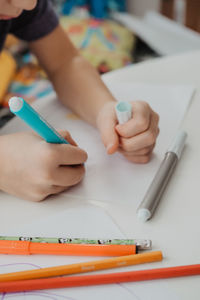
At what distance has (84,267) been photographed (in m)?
0.38

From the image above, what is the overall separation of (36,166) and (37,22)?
1.26 feet

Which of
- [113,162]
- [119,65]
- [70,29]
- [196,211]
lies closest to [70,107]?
[113,162]

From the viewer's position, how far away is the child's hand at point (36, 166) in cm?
46

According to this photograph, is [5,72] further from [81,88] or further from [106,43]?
[81,88]

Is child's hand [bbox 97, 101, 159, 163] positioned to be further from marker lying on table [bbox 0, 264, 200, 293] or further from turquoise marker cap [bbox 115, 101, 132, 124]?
marker lying on table [bbox 0, 264, 200, 293]

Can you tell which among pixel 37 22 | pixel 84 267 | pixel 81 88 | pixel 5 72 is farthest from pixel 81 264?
pixel 5 72

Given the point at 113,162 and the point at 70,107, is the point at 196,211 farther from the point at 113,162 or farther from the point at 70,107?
the point at 70,107

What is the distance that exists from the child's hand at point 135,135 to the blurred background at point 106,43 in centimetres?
68

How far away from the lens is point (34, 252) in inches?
15.9

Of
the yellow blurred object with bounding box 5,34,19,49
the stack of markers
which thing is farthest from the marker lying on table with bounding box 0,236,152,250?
the yellow blurred object with bounding box 5,34,19,49

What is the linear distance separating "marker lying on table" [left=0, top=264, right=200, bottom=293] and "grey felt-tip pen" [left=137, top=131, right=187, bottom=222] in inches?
2.9

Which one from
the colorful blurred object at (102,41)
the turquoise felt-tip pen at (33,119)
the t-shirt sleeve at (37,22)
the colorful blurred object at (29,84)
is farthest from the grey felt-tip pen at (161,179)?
the colorful blurred object at (102,41)

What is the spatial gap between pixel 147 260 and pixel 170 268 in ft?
0.08

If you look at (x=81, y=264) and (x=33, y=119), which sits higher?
(x=33, y=119)
